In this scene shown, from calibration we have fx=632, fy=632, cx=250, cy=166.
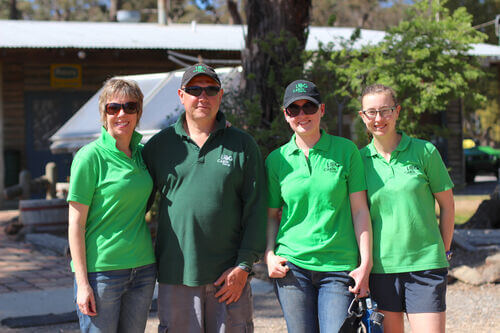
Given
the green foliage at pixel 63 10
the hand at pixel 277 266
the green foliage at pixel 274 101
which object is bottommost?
the hand at pixel 277 266

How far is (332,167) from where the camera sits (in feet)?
10.7

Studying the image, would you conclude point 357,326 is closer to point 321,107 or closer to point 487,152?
point 321,107

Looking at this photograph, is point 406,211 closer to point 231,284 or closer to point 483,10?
point 231,284

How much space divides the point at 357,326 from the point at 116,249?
1.28 meters

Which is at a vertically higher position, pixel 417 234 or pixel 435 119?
pixel 435 119

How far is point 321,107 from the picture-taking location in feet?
11.1

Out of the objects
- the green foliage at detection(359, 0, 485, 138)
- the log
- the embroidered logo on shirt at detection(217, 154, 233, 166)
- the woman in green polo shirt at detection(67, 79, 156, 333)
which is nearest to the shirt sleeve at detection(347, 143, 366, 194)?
the embroidered logo on shirt at detection(217, 154, 233, 166)

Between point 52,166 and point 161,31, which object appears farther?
point 161,31

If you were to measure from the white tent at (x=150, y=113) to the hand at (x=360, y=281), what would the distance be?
18.5 feet

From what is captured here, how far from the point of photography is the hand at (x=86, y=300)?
3121 mm

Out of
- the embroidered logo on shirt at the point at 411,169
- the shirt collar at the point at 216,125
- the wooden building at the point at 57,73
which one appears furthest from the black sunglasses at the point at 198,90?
the wooden building at the point at 57,73

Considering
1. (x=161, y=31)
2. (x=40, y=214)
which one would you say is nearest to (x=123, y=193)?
(x=40, y=214)

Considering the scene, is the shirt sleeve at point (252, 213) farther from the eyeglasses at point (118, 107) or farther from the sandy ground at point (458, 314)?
the sandy ground at point (458, 314)

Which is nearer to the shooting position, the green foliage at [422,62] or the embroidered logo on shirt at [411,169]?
the embroidered logo on shirt at [411,169]
